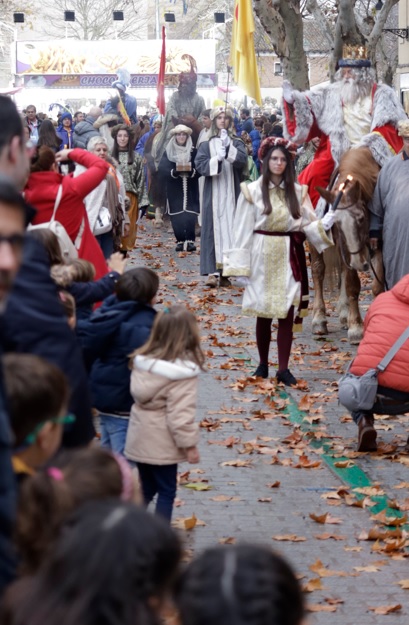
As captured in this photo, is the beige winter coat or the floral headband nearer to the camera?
the beige winter coat

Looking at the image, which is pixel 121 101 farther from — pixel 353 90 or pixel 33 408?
pixel 33 408

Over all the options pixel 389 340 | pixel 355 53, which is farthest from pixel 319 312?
pixel 389 340

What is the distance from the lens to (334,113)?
13.3 metres

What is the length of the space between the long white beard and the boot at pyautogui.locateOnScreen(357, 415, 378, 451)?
575 cm

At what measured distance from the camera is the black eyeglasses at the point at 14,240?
8.39 ft

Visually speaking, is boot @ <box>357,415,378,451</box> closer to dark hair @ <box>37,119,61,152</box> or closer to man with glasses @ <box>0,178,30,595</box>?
man with glasses @ <box>0,178,30,595</box>

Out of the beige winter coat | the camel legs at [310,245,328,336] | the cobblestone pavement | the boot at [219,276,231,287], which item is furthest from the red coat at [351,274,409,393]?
the boot at [219,276,231,287]

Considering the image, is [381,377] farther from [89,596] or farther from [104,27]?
[104,27]

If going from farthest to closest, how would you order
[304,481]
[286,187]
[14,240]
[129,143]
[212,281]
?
1. [129,143]
2. [212,281]
3. [286,187]
4. [304,481]
5. [14,240]

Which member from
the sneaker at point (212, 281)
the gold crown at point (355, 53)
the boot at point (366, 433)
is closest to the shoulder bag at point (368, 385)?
the boot at point (366, 433)

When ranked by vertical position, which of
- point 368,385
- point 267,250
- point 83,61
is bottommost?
point 368,385

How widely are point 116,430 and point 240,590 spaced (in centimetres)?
454

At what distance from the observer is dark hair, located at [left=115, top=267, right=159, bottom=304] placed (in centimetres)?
648

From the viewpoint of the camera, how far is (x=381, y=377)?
8141mm
